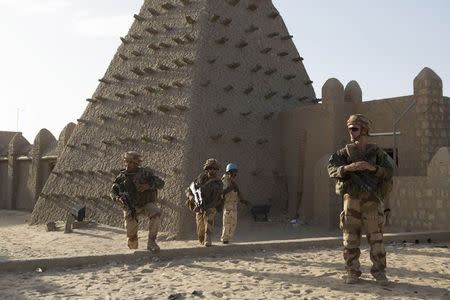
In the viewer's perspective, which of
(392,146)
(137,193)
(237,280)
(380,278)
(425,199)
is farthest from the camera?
(392,146)

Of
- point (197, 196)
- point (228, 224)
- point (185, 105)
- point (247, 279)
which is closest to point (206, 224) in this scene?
point (197, 196)

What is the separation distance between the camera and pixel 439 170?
33.0 feet

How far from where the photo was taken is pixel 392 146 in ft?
41.5

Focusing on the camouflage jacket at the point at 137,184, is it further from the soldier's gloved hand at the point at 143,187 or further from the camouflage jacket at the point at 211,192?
the camouflage jacket at the point at 211,192

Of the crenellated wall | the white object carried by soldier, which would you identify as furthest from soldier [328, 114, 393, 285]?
the crenellated wall

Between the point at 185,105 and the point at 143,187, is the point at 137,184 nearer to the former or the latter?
the point at 143,187

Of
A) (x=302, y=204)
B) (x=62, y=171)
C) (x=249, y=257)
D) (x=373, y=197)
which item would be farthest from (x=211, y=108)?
(x=373, y=197)

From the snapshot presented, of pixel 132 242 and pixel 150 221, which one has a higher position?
pixel 150 221

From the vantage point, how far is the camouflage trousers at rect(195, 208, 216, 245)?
7757mm

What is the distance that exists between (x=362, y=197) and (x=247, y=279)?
5.27 feet

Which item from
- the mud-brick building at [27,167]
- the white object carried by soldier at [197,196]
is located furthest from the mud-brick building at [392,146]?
the mud-brick building at [27,167]

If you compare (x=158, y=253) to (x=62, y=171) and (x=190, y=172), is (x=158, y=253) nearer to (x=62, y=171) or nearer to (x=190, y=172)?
(x=190, y=172)

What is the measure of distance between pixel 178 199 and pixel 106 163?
3935 millimetres

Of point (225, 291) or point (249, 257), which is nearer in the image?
point (225, 291)
